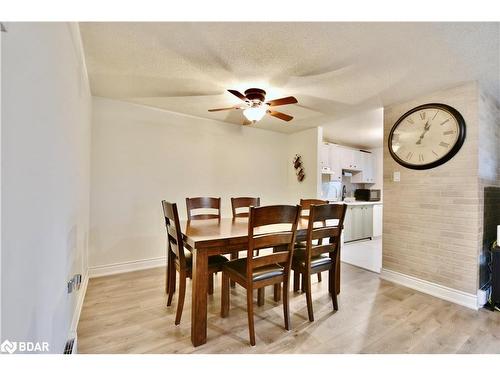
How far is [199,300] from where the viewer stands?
5.17 ft

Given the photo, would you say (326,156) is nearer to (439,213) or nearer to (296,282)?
(439,213)

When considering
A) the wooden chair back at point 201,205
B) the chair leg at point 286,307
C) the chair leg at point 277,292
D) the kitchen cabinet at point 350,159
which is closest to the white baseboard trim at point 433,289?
the chair leg at point 277,292

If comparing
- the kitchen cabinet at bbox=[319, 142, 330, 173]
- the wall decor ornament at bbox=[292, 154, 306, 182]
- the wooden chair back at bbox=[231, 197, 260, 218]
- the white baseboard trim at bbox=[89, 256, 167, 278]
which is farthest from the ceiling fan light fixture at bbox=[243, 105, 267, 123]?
the kitchen cabinet at bbox=[319, 142, 330, 173]

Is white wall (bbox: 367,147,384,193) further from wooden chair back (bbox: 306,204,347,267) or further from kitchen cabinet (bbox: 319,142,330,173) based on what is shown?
wooden chair back (bbox: 306,204,347,267)

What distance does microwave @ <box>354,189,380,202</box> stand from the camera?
5.11 meters

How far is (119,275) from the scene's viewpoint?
281cm

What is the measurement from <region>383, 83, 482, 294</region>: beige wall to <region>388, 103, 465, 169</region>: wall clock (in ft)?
0.21

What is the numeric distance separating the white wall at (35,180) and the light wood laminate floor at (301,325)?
55 centimetres

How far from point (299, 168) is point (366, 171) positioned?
239 centimetres

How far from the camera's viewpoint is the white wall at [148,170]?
111 inches

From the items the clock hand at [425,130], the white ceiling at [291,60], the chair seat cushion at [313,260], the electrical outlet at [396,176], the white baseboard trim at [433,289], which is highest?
the white ceiling at [291,60]

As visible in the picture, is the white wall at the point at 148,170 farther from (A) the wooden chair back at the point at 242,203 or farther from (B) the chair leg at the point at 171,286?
(B) the chair leg at the point at 171,286
